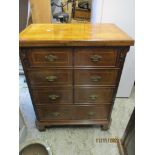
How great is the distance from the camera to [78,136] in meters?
1.60

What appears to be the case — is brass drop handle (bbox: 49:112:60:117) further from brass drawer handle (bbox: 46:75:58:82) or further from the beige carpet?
brass drawer handle (bbox: 46:75:58:82)

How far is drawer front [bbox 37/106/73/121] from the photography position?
4.78ft

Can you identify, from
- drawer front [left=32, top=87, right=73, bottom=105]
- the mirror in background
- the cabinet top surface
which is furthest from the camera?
the mirror in background

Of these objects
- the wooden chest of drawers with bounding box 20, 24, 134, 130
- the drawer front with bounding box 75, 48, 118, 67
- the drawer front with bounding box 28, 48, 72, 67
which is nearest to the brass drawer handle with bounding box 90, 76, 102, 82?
the wooden chest of drawers with bounding box 20, 24, 134, 130

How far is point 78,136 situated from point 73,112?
0.28 m

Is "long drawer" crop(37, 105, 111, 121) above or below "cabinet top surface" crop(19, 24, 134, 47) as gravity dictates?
below

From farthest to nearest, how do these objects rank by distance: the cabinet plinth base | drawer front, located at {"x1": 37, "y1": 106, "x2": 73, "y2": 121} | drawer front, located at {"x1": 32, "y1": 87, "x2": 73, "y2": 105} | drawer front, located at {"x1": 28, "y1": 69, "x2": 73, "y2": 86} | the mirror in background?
the mirror in background → the cabinet plinth base → drawer front, located at {"x1": 37, "y1": 106, "x2": 73, "y2": 121} → drawer front, located at {"x1": 32, "y1": 87, "x2": 73, "y2": 105} → drawer front, located at {"x1": 28, "y1": 69, "x2": 73, "y2": 86}

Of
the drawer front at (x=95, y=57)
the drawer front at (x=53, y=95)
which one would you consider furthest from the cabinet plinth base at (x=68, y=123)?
the drawer front at (x=95, y=57)

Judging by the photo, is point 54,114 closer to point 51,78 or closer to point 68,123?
point 68,123

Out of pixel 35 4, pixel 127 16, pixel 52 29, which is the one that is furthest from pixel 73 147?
pixel 35 4

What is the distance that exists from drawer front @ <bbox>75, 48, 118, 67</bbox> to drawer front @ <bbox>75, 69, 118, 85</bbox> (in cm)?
5

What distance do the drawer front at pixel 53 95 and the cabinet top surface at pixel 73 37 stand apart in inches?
16.3
